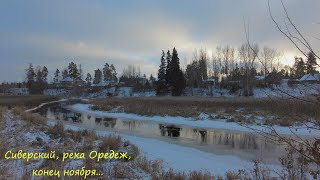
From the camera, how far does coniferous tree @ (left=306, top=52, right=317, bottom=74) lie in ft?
10.7

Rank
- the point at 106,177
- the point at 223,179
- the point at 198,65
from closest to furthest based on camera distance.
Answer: the point at 106,177 < the point at 223,179 < the point at 198,65

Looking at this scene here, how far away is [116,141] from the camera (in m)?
14.5

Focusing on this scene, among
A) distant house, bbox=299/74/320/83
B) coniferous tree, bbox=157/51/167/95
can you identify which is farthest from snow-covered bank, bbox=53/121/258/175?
coniferous tree, bbox=157/51/167/95

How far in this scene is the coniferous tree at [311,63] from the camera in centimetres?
325

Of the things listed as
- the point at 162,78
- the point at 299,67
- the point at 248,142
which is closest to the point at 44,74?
the point at 162,78

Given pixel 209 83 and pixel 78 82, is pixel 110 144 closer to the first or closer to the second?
pixel 209 83

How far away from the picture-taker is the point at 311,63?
3.28 m

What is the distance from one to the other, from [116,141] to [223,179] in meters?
6.04

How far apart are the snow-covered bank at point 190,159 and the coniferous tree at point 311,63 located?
7.97 meters

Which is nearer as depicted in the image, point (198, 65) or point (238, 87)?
point (238, 87)

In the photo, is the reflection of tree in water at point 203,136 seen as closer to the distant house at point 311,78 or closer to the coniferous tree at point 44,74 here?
the distant house at point 311,78

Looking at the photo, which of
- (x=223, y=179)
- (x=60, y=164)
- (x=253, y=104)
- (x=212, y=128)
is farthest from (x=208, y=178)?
(x=253, y=104)

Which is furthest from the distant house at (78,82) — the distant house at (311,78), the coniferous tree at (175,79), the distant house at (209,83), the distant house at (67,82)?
the distant house at (311,78)

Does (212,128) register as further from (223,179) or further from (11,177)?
(11,177)
